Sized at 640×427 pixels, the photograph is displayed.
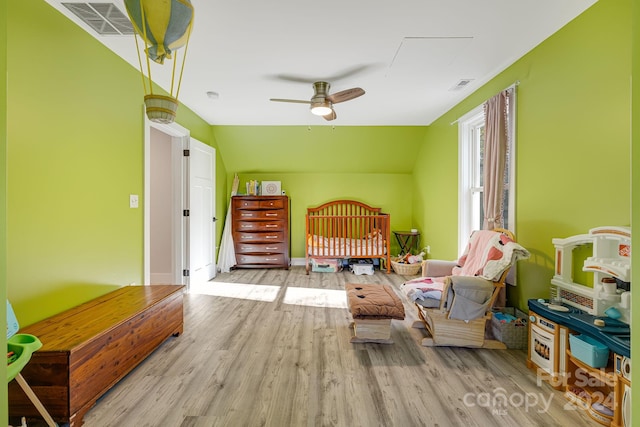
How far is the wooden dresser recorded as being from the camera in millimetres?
5133

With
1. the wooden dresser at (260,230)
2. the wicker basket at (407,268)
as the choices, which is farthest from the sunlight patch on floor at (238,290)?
the wicker basket at (407,268)

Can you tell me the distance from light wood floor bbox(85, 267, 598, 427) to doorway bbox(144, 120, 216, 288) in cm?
132

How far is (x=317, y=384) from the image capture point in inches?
73.7

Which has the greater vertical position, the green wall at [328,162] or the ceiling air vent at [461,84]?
the ceiling air vent at [461,84]

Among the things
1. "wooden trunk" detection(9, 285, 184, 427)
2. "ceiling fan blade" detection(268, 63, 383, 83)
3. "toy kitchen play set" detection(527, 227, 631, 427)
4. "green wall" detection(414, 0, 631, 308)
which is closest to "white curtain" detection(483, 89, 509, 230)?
"green wall" detection(414, 0, 631, 308)

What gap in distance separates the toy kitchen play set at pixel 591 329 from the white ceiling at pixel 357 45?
153 centimetres

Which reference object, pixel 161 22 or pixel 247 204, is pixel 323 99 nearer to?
pixel 161 22

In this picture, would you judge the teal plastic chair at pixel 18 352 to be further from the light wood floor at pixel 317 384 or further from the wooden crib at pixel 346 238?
the wooden crib at pixel 346 238

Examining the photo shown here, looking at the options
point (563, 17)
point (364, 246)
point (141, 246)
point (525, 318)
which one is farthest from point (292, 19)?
point (364, 246)

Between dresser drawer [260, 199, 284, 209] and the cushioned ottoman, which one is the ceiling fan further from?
dresser drawer [260, 199, 284, 209]

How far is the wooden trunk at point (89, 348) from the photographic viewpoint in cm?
144

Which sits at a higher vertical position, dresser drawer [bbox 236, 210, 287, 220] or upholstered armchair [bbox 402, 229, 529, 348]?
dresser drawer [bbox 236, 210, 287, 220]

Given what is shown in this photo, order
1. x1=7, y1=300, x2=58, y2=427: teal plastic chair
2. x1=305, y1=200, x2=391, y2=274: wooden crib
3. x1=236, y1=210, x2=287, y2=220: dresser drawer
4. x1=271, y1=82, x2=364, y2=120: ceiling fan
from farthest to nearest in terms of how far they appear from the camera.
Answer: x1=236, y1=210, x2=287, y2=220: dresser drawer < x1=305, y1=200, x2=391, y2=274: wooden crib < x1=271, y1=82, x2=364, y2=120: ceiling fan < x1=7, y1=300, x2=58, y2=427: teal plastic chair

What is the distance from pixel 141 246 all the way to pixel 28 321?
45.4 inches
